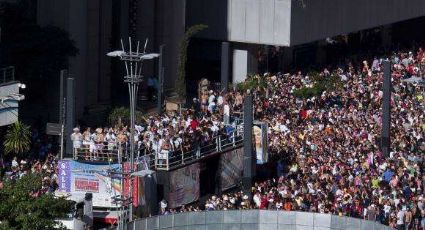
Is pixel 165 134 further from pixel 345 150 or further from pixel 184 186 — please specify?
pixel 345 150

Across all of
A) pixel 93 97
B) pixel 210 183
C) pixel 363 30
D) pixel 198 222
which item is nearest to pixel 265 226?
pixel 198 222

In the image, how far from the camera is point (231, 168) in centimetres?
5466

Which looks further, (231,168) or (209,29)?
(209,29)

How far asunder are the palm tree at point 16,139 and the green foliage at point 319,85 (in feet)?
47.5

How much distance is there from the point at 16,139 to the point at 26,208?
12.8 m

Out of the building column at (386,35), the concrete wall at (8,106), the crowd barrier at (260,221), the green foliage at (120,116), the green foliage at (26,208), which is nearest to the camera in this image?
the green foliage at (26,208)

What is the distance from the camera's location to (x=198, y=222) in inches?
1715

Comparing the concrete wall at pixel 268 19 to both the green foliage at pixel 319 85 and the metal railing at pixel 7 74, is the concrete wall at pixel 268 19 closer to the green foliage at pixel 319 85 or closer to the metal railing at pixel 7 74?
the green foliage at pixel 319 85

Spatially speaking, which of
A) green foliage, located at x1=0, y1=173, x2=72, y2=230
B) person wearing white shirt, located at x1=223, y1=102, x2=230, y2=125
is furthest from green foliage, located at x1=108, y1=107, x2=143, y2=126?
green foliage, located at x1=0, y1=173, x2=72, y2=230

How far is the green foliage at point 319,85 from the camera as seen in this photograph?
2549 inches

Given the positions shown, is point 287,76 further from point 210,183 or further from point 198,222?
point 198,222

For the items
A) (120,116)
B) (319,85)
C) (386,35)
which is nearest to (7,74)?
(120,116)

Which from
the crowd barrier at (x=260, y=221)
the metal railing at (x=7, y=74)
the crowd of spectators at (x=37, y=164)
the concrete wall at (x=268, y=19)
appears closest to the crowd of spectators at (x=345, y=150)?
the concrete wall at (x=268, y=19)

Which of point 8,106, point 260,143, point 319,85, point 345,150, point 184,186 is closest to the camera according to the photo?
point 184,186
